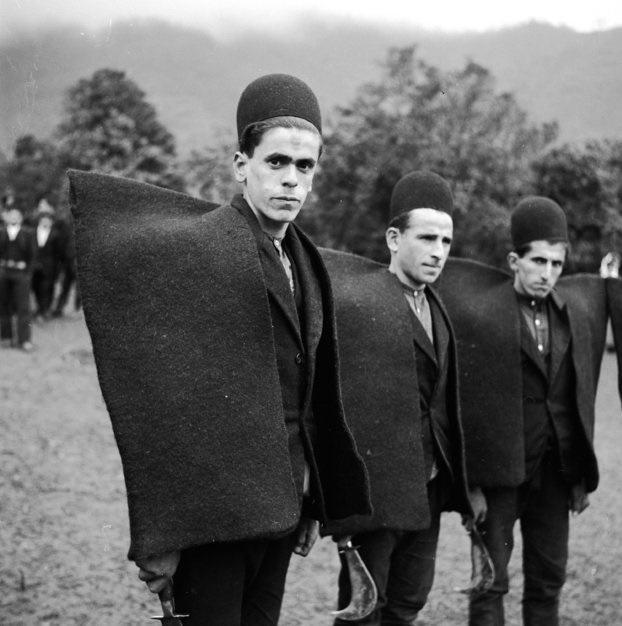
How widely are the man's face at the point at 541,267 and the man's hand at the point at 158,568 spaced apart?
2.40 meters

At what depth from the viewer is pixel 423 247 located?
348cm

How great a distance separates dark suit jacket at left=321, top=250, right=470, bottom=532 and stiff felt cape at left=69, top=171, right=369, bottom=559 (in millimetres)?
1021

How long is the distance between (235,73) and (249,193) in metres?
14.1

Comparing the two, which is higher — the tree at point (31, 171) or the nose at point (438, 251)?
the tree at point (31, 171)

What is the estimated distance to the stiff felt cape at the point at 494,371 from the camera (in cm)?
377

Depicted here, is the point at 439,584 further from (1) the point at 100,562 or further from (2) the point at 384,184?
(2) the point at 384,184

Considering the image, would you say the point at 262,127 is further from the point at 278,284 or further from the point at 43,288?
the point at 43,288

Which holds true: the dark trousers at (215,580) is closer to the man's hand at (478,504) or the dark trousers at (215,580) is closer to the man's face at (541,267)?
the man's hand at (478,504)

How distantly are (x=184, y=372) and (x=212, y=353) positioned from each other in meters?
0.09

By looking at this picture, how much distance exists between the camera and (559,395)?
3951 millimetres

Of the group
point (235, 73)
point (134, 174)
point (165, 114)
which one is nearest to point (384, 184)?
point (235, 73)

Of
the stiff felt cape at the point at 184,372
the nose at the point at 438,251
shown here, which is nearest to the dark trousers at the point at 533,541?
the nose at the point at 438,251

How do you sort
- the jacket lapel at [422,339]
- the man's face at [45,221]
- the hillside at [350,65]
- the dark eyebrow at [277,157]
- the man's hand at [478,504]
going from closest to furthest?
the dark eyebrow at [277,157]
the jacket lapel at [422,339]
the man's hand at [478,504]
the man's face at [45,221]
the hillside at [350,65]

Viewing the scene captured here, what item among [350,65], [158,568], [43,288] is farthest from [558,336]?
[350,65]
